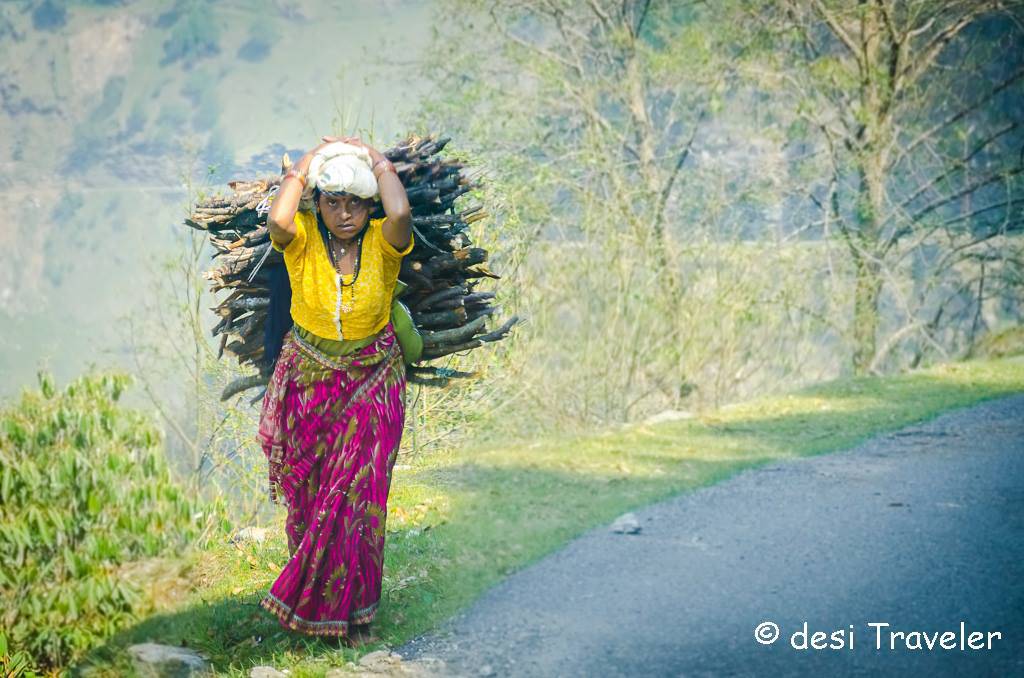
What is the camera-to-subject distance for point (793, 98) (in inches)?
551

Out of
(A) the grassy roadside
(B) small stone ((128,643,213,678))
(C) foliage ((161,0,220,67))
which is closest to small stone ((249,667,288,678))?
(A) the grassy roadside

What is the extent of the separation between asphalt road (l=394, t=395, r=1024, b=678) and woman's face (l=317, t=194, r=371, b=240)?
1.85m

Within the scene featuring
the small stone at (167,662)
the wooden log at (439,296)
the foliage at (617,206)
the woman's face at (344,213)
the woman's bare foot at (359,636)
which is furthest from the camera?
the foliage at (617,206)

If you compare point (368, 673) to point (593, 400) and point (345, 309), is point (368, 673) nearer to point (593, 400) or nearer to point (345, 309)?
point (345, 309)

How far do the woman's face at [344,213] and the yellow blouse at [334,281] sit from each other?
0.20ft

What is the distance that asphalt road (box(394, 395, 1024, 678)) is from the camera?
4.09 metres

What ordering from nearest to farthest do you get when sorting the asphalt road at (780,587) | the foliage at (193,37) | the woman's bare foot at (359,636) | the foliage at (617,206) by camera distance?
the asphalt road at (780,587), the woman's bare foot at (359,636), the foliage at (617,206), the foliage at (193,37)

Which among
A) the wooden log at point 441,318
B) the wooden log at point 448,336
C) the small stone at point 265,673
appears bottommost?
the small stone at point 265,673

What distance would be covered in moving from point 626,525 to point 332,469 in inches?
97.5

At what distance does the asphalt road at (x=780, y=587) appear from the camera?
4.09 m

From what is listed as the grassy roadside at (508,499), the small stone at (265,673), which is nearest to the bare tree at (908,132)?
the grassy roadside at (508,499)

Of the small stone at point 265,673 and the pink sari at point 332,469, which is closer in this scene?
the small stone at point 265,673

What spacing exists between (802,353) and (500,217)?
239 inches

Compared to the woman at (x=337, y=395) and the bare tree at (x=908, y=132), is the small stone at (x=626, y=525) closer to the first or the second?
the woman at (x=337, y=395)
